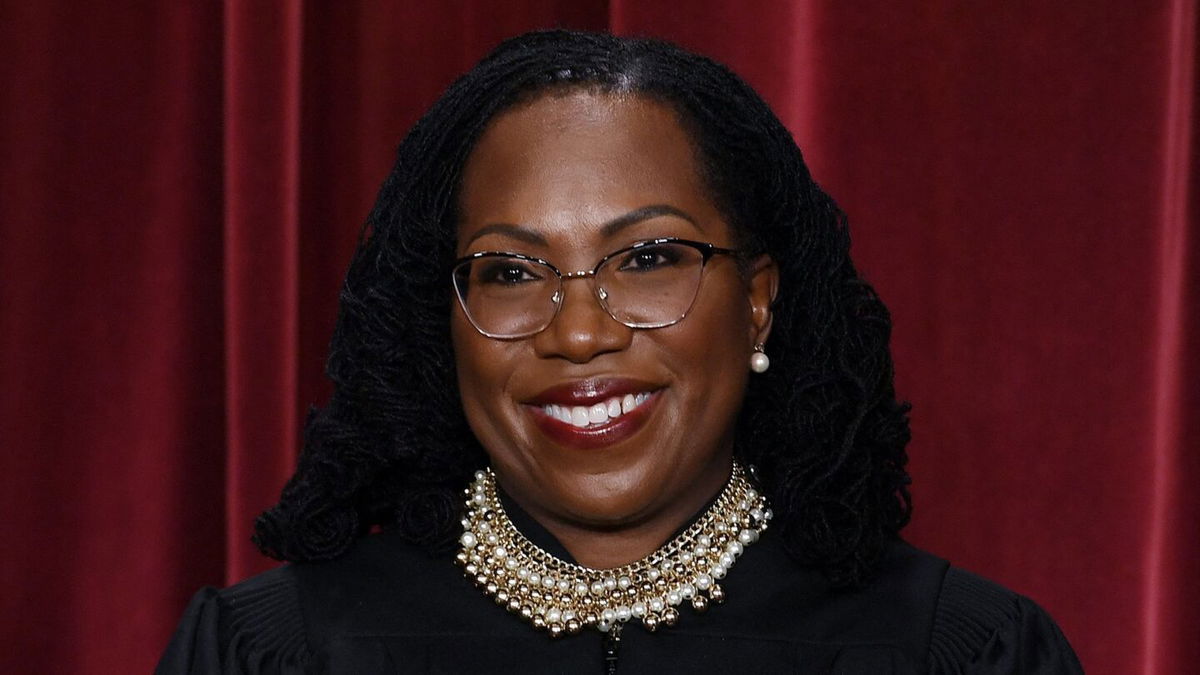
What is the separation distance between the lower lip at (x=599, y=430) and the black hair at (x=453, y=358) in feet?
0.64

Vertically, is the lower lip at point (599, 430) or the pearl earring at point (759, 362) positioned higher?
the pearl earring at point (759, 362)

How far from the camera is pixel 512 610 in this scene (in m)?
1.49

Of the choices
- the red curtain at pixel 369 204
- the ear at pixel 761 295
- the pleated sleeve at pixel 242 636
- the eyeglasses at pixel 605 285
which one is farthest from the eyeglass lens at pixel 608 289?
the red curtain at pixel 369 204

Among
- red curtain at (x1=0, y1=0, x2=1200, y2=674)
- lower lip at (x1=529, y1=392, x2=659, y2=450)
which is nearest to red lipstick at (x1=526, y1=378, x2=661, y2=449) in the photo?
lower lip at (x1=529, y1=392, x2=659, y2=450)

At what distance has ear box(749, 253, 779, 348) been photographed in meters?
1.51

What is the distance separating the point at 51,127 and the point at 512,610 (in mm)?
974

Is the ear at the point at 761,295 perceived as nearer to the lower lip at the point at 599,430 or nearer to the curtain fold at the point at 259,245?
the lower lip at the point at 599,430

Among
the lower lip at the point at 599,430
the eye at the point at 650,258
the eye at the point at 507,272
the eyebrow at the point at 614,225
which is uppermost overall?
the eyebrow at the point at 614,225

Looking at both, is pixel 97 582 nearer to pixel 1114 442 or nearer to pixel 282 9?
pixel 282 9

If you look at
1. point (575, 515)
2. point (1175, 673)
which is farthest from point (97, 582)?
point (1175, 673)

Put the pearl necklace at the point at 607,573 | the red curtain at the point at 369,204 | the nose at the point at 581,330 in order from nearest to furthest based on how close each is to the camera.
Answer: the nose at the point at 581,330, the pearl necklace at the point at 607,573, the red curtain at the point at 369,204

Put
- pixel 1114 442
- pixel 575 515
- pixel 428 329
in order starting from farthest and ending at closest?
1. pixel 1114 442
2. pixel 428 329
3. pixel 575 515

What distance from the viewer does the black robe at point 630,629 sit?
1455 mm

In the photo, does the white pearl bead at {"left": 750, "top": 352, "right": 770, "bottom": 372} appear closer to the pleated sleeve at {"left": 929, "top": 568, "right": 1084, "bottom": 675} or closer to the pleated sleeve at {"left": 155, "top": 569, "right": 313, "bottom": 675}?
the pleated sleeve at {"left": 929, "top": 568, "right": 1084, "bottom": 675}
